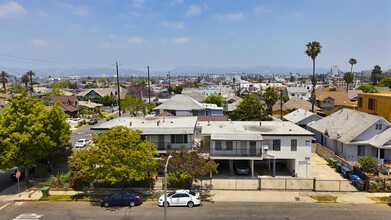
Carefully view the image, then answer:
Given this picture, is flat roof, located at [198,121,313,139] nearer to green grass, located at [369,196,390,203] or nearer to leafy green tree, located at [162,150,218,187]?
leafy green tree, located at [162,150,218,187]

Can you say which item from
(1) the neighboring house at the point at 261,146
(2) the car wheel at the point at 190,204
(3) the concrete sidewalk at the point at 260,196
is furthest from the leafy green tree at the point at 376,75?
(2) the car wheel at the point at 190,204

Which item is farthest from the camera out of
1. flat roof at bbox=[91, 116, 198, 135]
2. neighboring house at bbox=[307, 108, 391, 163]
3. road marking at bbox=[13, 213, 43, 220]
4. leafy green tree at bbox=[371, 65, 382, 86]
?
leafy green tree at bbox=[371, 65, 382, 86]

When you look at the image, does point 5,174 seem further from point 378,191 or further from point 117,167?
point 378,191

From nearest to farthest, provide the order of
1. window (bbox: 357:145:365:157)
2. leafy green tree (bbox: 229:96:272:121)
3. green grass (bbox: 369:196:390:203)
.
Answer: green grass (bbox: 369:196:390:203) < window (bbox: 357:145:365:157) < leafy green tree (bbox: 229:96:272:121)

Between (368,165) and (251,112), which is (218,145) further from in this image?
(251,112)

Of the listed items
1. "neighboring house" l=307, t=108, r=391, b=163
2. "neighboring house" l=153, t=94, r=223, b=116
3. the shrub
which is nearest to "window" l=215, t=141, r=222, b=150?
the shrub
